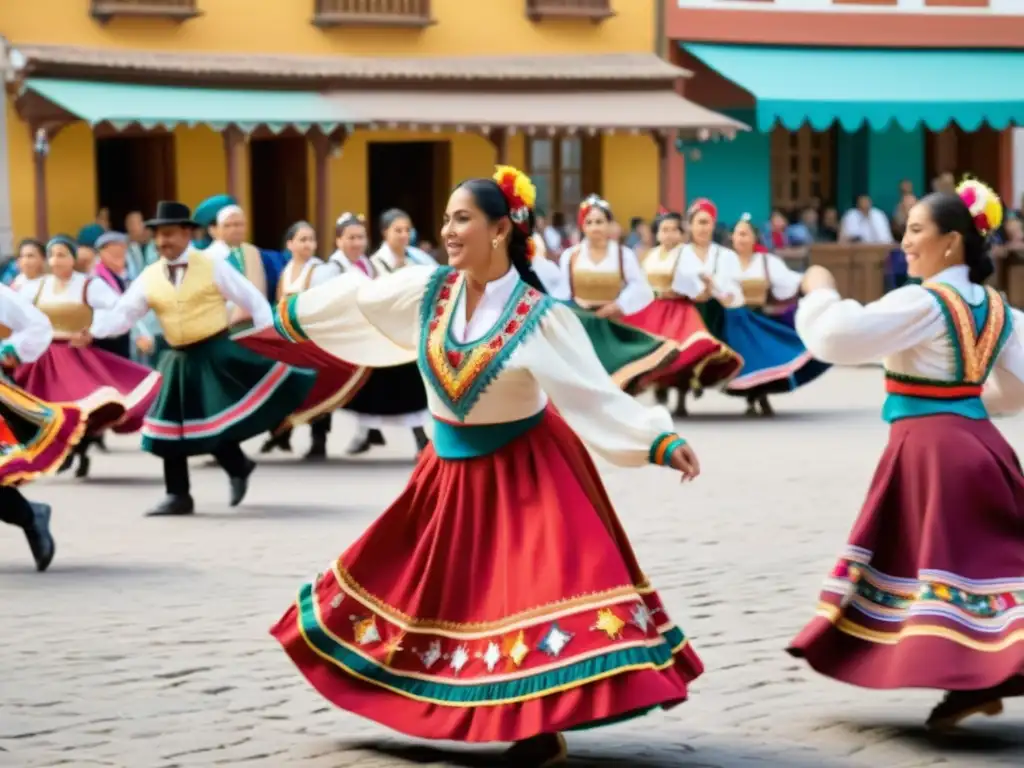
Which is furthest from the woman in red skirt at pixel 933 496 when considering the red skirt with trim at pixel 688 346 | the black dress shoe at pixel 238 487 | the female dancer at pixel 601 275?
the red skirt with trim at pixel 688 346

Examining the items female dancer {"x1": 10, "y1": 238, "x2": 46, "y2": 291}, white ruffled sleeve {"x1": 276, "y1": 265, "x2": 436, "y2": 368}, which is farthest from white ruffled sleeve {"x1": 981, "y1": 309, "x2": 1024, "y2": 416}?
female dancer {"x1": 10, "y1": 238, "x2": 46, "y2": 291}

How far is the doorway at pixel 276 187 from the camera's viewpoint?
26.0 m

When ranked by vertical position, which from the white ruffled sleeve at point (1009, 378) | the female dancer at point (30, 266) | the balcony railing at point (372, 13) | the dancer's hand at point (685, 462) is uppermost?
the balcony railing at point (372, 13)

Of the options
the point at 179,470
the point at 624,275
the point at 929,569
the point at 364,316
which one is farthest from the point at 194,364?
the point at 929,569

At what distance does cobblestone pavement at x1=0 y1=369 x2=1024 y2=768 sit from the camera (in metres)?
6.35

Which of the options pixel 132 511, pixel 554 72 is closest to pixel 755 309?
pixel 132 511

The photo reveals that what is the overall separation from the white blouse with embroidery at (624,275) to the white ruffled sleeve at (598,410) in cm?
986

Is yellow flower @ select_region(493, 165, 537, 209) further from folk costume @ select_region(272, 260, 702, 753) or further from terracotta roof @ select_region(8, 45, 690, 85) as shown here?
terracotta roof @ select_region(8, 45, 690, 85)

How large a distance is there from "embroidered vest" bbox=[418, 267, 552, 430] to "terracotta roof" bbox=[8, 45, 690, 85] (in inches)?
650

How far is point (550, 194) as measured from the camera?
1100 inches

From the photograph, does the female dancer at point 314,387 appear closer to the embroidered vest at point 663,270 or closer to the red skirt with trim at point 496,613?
the embroidered vest at point 663,270

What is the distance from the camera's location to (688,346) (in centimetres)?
1625

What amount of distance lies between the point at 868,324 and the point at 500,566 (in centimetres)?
117

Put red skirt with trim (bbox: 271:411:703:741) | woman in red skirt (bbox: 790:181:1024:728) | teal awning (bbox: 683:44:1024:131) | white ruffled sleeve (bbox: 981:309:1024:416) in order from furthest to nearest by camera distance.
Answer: teal awning (bbox: 683:44:1024:131) → white ruffled sleeve (bbox: 981:309:1024:416) → woman in red skirt (bbox: 790:181:1024:728) → red skirt with trim (bbox: 271:411:703:741)
